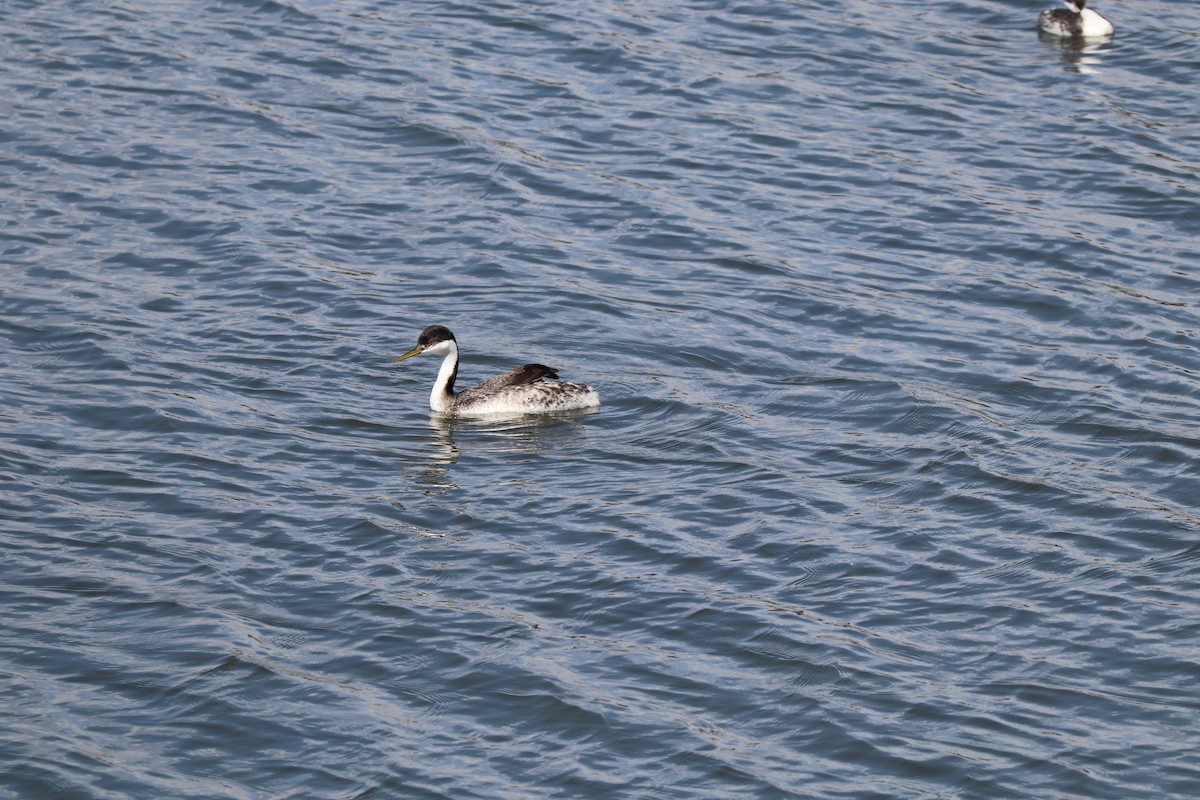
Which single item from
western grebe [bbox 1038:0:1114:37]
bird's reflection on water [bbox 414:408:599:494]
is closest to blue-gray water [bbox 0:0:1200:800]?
bird's reflection on water [bbox 414:408:599:494]

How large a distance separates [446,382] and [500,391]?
1.86 ft

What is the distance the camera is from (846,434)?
16406 mm

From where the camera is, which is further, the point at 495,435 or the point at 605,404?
the point at 605,404

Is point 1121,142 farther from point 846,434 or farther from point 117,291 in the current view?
point 117,291

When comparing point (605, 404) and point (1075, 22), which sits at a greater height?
point (1075, 22)

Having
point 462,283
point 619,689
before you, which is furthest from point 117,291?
point 619,689

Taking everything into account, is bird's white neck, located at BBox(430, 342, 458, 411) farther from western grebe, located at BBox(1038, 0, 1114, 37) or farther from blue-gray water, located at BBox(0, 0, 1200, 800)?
western grebe, located at BBox(1038, 0, 1114, 37)

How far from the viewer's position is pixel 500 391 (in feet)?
56.2

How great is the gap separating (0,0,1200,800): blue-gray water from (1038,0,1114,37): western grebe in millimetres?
390

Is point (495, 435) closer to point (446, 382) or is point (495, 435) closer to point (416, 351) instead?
point (446, 382)

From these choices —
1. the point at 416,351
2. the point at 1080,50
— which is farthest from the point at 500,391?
the point at 1080,50

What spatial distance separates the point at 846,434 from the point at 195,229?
8.69 m

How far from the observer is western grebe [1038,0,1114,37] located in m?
27.7

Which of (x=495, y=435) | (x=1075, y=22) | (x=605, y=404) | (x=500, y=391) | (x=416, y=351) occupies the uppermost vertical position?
(x=1075, y=22)
